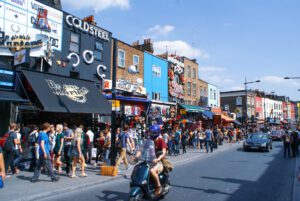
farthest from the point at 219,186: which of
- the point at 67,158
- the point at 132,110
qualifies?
the point at 132,110

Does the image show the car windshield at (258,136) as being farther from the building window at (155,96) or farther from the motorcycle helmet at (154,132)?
the motorcycle helmet at (154,132)

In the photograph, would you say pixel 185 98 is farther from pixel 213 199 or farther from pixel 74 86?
pixel 213 199

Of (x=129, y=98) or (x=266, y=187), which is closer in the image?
(x=266, y=187)

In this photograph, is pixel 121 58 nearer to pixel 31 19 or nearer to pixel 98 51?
pixel 98 51

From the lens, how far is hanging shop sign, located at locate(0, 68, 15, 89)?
11938 millimetres

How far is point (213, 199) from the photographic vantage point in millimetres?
7047

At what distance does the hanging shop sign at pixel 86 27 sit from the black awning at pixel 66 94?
346cm

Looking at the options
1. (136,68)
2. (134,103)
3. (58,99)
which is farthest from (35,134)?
(136,68)

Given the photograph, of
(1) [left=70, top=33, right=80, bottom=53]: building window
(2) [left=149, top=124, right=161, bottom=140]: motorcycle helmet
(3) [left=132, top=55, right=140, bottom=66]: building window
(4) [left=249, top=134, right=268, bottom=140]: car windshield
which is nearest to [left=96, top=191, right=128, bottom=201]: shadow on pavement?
(2) [left=149, top=124, right=161, bottom=140]: motorcycle helmet

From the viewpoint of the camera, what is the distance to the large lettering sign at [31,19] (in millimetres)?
12953

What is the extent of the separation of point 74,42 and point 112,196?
1188 centimetres

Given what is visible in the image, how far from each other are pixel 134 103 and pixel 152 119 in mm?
2174

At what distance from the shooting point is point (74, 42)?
55.5 feet

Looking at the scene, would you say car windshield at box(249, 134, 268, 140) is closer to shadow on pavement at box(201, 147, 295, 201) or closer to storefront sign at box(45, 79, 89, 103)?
shadow on pavement at box(201, 147, 295, 201)
